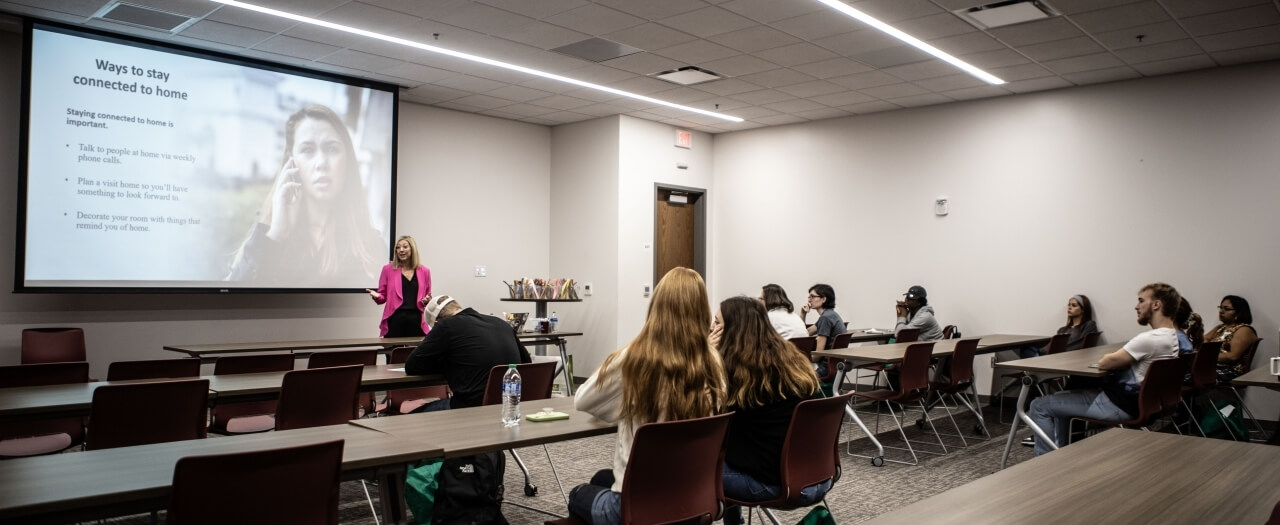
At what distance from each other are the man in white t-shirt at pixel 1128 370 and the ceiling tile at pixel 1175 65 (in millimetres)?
3128

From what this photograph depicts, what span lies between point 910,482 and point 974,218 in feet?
14.3

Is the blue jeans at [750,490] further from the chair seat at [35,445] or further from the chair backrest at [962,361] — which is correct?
the chair backrest at [962,361]

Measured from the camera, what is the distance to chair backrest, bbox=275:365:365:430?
3.84 metres

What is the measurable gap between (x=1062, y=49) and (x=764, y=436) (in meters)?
5.31

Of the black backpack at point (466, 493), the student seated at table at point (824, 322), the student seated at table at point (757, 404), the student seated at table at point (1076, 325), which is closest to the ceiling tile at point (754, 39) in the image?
the student seated at table at point (824, 322)

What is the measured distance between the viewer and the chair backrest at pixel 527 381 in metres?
3.97

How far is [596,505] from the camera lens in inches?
102

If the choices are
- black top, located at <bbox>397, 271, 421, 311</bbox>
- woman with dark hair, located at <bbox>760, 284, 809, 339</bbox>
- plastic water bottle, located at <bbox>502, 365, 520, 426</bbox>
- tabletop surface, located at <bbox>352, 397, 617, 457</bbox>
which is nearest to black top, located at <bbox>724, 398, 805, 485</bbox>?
tabletop surface, located at <bbox>352, 397, 617, 457</bbox>

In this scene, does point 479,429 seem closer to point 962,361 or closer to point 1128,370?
point 1128,370

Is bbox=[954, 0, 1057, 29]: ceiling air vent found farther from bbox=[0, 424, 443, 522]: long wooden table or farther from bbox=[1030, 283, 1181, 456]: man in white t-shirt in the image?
bbox=[0, 424, 443, 522]: long wooden table

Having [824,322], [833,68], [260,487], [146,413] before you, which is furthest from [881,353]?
[260,487]

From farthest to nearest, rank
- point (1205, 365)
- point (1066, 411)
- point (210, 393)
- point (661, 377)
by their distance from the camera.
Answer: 1. point (1205, 365)
2. point (1066, 411)
3. point (210, 393)
4. point (661, 377)

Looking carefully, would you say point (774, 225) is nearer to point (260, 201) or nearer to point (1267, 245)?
point (1267, 245)

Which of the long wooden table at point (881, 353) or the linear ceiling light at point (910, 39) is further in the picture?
the linear ceiling light at point (910, 39)
